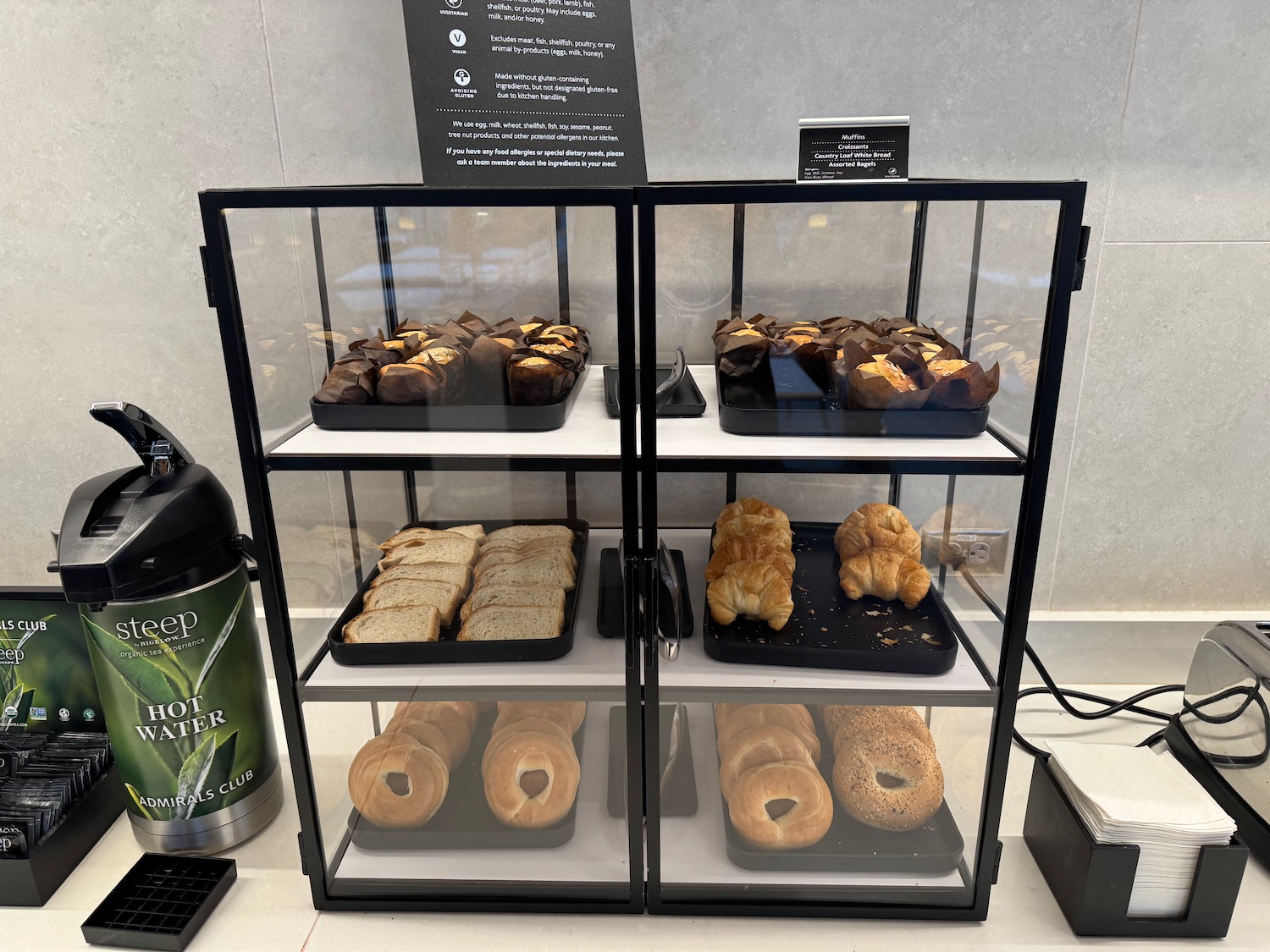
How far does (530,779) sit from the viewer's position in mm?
1350

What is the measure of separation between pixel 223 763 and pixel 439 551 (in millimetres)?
573

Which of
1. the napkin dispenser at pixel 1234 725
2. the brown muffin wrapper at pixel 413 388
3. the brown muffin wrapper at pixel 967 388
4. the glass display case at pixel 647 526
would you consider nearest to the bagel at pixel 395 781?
→ the glass display case at pixel 647 526

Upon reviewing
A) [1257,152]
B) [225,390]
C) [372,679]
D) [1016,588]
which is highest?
[1257,152]

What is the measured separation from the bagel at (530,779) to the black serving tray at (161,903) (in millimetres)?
485

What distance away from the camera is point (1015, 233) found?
41.1 inches

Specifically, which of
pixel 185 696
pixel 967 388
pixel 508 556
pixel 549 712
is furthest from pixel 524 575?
pixel 967 388

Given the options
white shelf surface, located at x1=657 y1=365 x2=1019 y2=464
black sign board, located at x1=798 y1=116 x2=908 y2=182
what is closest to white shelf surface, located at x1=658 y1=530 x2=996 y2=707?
white shelf surface, located at x1=657 y1=365 x2=1019 y2=464

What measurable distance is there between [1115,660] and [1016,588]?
3.11 ft

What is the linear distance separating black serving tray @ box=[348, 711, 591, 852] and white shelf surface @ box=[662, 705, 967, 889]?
0.57ft

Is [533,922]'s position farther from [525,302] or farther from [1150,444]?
[1150,444]

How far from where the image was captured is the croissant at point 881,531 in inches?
49.4

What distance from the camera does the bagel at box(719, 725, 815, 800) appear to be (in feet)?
4.41

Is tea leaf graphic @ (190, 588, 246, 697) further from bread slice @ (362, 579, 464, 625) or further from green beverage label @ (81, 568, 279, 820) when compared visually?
bread slice @ (362, 579, 464, 625)

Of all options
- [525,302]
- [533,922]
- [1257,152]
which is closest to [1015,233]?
[525,302]
